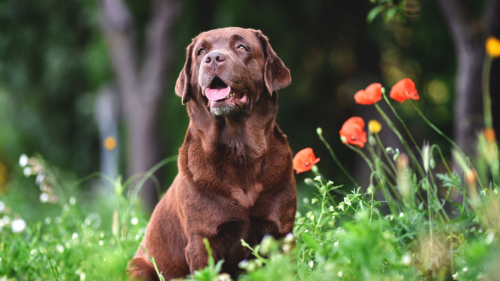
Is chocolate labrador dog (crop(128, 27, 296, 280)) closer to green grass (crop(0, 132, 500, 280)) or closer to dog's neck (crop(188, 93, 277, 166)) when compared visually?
dog's neck (crop(188, 93, 277, 166))

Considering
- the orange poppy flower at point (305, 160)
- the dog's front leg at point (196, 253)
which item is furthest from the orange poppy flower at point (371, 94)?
the dog's front leg at point (196, 253)

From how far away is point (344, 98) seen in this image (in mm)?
10375

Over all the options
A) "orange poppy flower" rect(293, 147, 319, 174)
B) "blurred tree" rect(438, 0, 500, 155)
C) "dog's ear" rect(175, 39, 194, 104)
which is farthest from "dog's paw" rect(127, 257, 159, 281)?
"blurred tree" rect(438, 0, 500, 155)

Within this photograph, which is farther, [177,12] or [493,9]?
[177,12]

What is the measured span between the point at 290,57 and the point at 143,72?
248cm

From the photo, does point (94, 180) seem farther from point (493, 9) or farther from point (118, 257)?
point (118, 257)

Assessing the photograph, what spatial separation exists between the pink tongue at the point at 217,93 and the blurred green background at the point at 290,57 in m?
5.14

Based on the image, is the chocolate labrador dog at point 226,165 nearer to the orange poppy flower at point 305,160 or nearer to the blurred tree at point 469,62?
the orange poppy flower at point 305,160

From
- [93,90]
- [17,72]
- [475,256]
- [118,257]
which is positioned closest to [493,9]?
[475,256]

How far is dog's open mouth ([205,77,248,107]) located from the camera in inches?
127

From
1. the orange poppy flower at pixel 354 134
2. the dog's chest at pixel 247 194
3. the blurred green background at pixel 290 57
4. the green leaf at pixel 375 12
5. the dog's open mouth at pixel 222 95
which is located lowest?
the blurred green background at pixel 290 57

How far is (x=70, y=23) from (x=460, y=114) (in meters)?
8.61

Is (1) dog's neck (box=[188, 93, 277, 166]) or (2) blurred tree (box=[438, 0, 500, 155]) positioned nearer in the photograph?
(1) dog's neck (box=[188, 93, 277, 166])

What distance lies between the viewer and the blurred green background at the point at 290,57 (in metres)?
9.23
